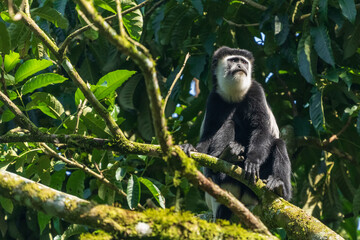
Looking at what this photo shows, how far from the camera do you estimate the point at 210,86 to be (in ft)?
15.3

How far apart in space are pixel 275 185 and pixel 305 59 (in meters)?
1.05

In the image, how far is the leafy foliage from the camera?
12.7 ft

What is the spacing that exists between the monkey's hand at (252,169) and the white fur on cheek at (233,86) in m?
0.88

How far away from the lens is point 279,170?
379cm

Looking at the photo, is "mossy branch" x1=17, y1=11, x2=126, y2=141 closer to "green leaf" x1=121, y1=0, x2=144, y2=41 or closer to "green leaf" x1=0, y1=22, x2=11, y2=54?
"green leaf" x1=0, y1=22, x2=11, y2=54

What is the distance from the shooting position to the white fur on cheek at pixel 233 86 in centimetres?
438

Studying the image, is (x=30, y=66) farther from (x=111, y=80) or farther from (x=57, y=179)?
(x=57, y=179)

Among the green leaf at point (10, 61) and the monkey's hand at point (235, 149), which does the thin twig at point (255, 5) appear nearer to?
the monkey's hand at point (235, 149)

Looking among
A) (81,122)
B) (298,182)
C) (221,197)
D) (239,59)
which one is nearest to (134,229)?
(221,197)

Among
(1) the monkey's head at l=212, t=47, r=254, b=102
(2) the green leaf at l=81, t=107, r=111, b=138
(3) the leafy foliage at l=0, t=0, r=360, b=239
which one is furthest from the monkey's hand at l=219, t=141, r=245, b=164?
(2) the green leaf at l=81, t=107, r=111, b=138

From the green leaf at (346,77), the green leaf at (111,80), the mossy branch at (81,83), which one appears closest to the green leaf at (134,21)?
the green leaf at (111,80)

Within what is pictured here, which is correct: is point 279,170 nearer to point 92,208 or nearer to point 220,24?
point 220,24

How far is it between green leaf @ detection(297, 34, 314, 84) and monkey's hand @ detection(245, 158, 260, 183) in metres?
0.77

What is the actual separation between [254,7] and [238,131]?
3.51 feet
